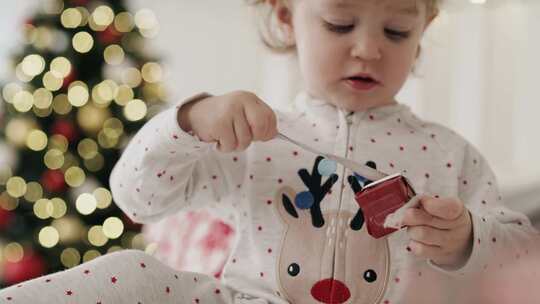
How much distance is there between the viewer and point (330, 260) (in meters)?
1.01

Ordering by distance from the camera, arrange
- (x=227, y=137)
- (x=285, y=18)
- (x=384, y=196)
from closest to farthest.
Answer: (x=384, y=196) → (x=227, y=137) → (x=285, y=18)

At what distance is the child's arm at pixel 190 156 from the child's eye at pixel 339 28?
0.62 feet

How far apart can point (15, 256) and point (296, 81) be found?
140cm

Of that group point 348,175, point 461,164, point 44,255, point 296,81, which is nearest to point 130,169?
point 348,175

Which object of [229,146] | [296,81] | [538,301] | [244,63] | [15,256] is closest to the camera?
[538,301]

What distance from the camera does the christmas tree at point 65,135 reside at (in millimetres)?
1998

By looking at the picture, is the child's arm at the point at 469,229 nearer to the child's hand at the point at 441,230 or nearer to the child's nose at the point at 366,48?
the child's hand at the point at 441,230

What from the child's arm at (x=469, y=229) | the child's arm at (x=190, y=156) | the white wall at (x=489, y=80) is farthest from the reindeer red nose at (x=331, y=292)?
the white wall at (x=489, y=80)

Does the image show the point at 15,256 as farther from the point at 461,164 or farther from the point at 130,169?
the point at 461,164

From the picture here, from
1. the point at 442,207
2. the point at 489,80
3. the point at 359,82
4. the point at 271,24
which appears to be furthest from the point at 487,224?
the point at 489,80

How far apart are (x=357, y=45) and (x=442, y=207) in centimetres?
28

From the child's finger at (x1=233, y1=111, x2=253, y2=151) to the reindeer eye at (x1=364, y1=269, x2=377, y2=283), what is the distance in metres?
0.25

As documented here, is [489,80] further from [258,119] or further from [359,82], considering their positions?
[258,119]

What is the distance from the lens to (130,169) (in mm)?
1082
